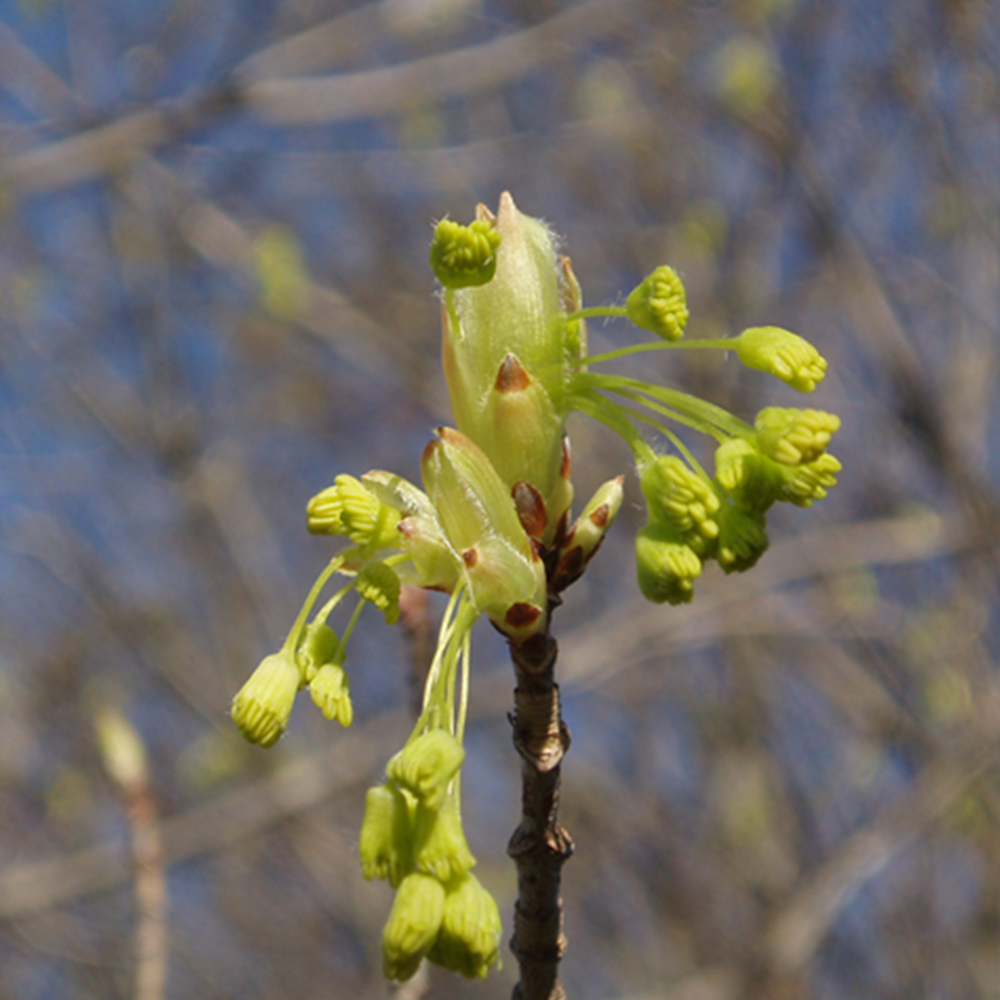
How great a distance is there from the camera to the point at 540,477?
4.09ft

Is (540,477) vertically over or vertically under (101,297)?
under

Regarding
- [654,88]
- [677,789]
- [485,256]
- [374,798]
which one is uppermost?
[654,88]

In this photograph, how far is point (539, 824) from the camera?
46.7 inches

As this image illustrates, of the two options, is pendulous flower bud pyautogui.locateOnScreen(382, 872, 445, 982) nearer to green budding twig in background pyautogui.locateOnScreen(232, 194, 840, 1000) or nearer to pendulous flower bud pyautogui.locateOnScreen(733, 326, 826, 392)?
green budding twig in background pyautogui.locateOnScreen(232, 194, 840, 1000)

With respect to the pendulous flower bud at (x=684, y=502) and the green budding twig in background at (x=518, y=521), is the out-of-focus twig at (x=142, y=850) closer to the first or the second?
the green budding twig in background at (x=518, y=521)

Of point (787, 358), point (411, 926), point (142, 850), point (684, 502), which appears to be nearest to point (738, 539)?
point (684, 502)

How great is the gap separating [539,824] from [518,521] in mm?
328

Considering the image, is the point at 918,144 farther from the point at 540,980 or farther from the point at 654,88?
the point at 540,980

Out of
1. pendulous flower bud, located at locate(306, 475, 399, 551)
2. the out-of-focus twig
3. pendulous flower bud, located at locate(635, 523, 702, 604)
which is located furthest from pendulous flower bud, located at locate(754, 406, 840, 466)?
the out-of-focus twig

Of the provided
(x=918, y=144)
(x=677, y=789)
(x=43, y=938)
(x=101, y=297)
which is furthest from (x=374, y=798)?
(x=101, y=297)

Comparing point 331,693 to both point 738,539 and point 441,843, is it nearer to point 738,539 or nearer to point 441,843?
point 441,843

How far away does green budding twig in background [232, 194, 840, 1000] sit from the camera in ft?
3.63

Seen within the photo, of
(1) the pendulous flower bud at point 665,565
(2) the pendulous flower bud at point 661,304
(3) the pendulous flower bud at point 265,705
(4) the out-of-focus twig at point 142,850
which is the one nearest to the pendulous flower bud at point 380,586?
(3) the pendulous flower bud at point 265,705

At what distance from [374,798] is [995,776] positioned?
4078 millimetres
